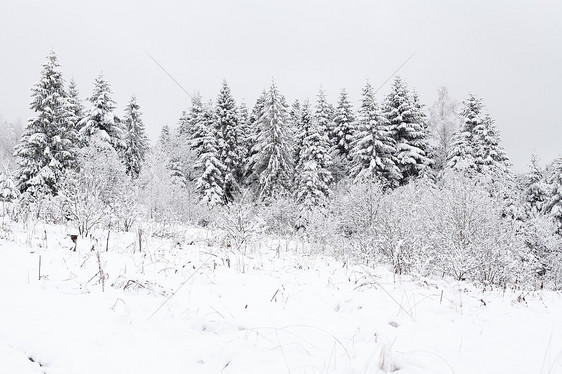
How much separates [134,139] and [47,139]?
11.4 meters

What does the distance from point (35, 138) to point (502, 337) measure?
87.4 ft

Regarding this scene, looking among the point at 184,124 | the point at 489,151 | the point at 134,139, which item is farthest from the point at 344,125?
the point at 134,139

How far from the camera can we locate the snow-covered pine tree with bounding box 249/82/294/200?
2945 cm

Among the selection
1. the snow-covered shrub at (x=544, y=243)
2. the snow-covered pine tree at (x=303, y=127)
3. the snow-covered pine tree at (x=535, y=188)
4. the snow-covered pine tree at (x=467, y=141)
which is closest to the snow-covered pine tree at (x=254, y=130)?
the snow-covered pine tree at (x=303, y=127)

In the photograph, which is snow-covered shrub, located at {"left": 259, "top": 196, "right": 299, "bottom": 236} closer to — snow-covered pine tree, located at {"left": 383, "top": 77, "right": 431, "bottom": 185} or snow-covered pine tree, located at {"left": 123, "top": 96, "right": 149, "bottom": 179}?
snow-covered pine tree, located at {"left": 383, "top": 77, "right": 431, "bottom": 185}

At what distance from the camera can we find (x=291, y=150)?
102 ft

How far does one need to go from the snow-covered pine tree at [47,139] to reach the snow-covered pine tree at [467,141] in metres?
27.4

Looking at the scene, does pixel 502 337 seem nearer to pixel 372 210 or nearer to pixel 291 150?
pixel 372 210

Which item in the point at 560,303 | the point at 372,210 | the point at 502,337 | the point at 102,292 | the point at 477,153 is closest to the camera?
the point at 502,337

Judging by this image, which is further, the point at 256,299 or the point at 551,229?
the point at 551,229

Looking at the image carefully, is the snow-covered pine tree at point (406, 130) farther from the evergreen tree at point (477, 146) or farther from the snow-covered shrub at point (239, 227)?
the snow-covered shrub at point (239, 227)

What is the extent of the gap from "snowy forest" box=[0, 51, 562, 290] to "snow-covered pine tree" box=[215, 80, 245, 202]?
137mm

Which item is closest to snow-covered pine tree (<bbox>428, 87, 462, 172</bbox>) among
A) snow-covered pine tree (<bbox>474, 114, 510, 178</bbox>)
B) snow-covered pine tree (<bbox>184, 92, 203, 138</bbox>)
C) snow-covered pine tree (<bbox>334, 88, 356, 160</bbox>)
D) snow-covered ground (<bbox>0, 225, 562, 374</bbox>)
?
snow-covered pine tree (<bbox>474, 114, 510, 178</bbox>)

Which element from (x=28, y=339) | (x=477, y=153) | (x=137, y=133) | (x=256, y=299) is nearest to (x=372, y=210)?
(x=477, y=153)
